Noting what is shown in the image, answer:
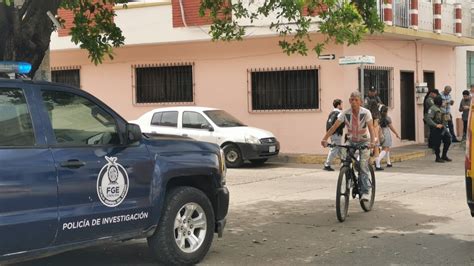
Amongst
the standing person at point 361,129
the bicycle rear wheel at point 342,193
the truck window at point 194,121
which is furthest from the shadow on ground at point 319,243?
the truck window at point 194,121

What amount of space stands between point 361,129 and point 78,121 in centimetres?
448

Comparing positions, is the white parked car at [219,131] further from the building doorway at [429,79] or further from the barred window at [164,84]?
the building doorway at [429,79]

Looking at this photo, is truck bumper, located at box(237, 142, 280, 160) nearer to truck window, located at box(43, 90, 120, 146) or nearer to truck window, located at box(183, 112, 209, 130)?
truck window, located at box(183, 112, 209, 130)

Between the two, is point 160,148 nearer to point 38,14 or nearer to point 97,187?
point 97,187

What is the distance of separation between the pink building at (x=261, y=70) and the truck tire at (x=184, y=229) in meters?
11.0

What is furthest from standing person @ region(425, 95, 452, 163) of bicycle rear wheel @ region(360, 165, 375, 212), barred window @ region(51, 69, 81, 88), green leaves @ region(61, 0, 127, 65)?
barred window @ region(51, 69, 81, 88)

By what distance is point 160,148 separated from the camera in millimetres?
5875

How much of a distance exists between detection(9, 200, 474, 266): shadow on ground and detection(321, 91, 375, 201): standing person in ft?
1.64

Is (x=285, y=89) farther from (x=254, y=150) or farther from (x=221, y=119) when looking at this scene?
(x=254, y=150)

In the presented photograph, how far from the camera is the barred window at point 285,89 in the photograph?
56.5 ft

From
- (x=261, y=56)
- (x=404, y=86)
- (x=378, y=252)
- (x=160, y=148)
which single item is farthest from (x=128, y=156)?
(x=404, y=86)

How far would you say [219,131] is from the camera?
15188 millimetres

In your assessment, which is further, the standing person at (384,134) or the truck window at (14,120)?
the standing person at (384,134)

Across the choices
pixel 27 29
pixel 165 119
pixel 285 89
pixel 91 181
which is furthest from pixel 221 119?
pixel 91 181
